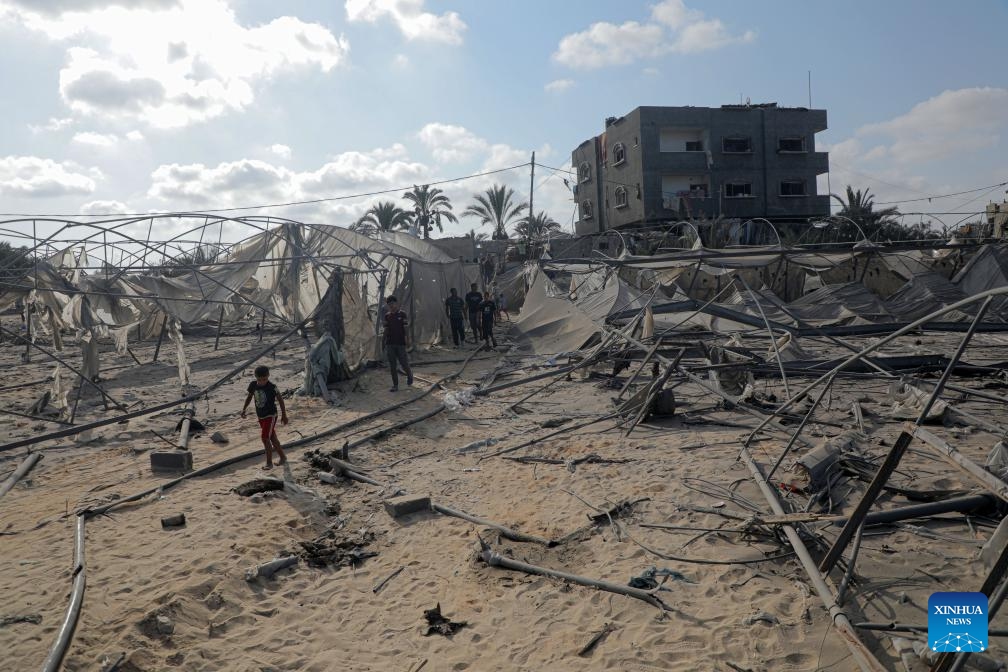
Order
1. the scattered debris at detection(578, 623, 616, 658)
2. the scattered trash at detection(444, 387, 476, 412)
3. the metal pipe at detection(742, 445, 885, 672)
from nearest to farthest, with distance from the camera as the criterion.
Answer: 1. the metal pipe at detection(742, 445, 885, 672)
2. the scattered debris at detection(578, 623, 616, 658)
3. the scattered trash at detection(444, 387, 476, 412)

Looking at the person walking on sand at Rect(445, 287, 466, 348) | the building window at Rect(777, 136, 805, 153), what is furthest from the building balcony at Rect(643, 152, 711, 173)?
the person walking on sand at Rect(445, 287, 466, 348)

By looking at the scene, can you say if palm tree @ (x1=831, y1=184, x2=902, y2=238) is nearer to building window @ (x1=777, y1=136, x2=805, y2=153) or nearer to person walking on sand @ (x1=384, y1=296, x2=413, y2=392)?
building window @ (x1=777, y1=136, x2=805, y2=153)

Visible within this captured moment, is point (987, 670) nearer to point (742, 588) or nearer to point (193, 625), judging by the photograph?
point (742, 588)

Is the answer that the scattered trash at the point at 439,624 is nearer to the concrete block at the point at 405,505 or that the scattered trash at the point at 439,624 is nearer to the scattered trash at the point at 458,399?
the concrete block at the point at 405,505

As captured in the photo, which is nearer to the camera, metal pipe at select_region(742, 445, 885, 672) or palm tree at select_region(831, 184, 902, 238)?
metal pipe at select_region(742, 445, 885, 672)

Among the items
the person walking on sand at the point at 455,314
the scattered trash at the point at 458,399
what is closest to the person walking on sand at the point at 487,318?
the person walking on sand at the point at 455,314

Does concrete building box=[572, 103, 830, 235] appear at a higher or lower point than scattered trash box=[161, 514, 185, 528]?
higher

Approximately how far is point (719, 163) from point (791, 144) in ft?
15.6

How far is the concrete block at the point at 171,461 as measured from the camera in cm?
779

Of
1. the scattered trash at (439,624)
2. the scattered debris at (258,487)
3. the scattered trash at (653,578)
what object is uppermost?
the scattered debris at (258,487)

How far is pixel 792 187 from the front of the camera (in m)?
39.3

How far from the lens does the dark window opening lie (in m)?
38.0

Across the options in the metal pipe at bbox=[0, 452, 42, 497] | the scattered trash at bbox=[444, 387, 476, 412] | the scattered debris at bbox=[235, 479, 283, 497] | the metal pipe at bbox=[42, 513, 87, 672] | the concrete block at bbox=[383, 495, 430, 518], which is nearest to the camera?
the metal pipe at bbox=[42, 513, 87, 672]

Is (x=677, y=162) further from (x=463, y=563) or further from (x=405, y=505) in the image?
(x=463, y=563)
